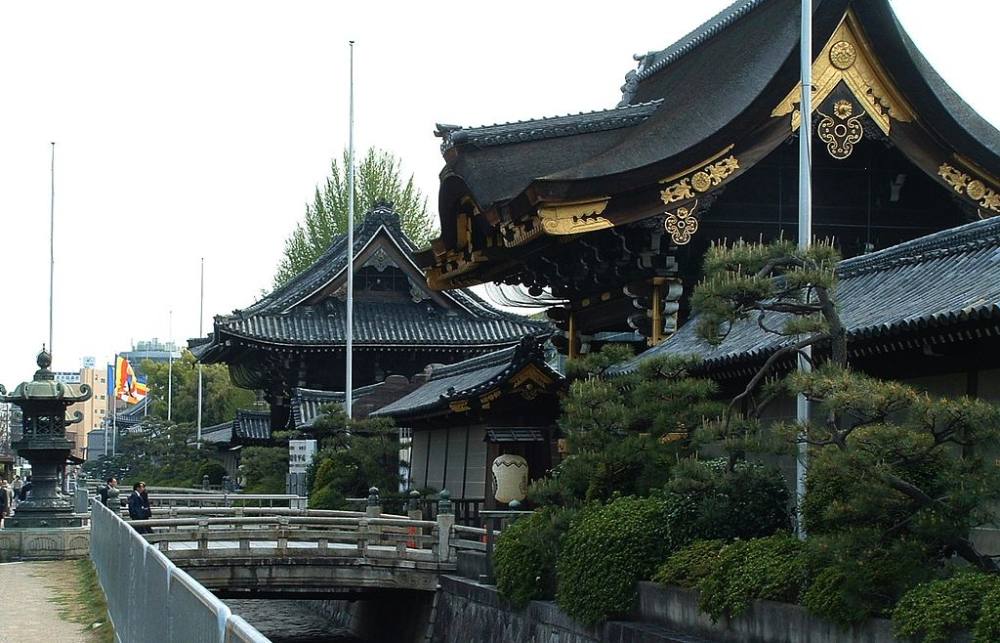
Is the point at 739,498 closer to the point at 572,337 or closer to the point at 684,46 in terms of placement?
the point at 572,337

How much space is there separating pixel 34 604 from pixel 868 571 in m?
13.3

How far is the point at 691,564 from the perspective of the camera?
16.0m

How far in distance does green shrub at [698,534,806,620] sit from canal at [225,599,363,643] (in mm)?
15065

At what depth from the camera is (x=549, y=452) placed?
28156mm

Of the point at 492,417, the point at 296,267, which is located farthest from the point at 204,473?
the point at 492,417

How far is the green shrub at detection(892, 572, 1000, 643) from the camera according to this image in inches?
449

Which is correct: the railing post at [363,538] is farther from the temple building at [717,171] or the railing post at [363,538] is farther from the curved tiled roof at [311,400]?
the curved tiled roof at [311,400]

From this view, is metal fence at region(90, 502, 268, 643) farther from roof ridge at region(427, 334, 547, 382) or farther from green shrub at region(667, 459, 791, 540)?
roof ridge at region(427, 334, 547, 382)

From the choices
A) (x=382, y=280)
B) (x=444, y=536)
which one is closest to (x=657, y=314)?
(x=444, y=536)

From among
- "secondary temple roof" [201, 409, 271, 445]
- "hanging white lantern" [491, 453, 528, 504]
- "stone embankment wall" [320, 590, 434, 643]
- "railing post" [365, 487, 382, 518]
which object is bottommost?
"stone embankment wall" [320, 590, 434, 643]

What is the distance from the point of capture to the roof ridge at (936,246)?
17000 millimetres

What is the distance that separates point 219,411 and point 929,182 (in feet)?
217

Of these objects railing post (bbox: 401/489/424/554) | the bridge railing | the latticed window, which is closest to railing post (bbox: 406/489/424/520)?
railing post (bbox: 401/489/424/554)

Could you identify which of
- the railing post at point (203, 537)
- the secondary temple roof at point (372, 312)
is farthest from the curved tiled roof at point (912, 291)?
the secondary temple roof at point (372, 312)
